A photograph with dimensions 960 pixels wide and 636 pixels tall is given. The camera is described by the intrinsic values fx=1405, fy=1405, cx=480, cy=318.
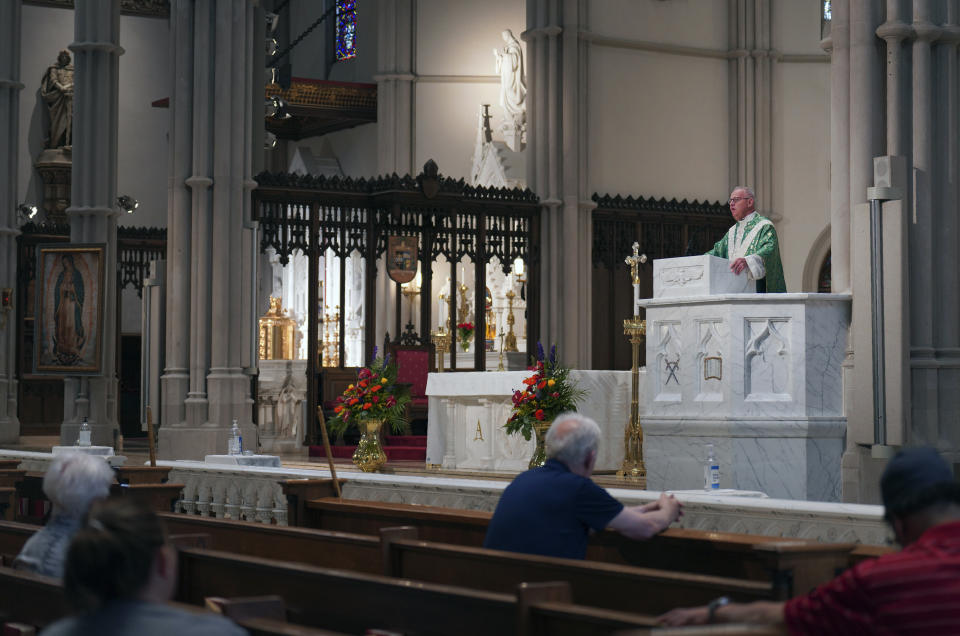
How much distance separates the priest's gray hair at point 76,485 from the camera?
447cm

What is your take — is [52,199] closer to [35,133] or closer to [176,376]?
[35,133]

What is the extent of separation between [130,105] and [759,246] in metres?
18.4

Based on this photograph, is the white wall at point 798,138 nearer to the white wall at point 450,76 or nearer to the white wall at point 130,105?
the white wall at point 450,76

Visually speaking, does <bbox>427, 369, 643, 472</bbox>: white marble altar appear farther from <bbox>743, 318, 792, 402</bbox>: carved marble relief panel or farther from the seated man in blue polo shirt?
the seated man in blue polo shirt

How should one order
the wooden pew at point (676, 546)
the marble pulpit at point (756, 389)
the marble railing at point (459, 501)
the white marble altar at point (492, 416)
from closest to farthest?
1. the wooden pew at point (676, 546)
2. the marble railing at point (459, 501)
3. the marble pulpit at point (756, 389)
4. the white marble altar at point (492, 416)

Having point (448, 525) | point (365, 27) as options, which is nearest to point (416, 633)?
point (448, 525)

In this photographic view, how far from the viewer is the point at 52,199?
77.6 feet

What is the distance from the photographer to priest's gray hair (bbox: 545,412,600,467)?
16.0 ft

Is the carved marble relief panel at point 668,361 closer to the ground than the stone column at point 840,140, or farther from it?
closer to the ground

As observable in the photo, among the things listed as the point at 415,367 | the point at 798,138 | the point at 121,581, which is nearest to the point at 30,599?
the point at 121,581

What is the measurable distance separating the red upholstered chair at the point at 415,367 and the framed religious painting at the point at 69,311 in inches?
126

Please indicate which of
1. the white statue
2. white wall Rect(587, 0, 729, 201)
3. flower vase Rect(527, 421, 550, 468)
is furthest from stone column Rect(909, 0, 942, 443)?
the white statue

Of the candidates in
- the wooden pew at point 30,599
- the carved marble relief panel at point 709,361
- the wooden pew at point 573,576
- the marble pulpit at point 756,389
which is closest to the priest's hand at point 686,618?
the wooden pew at point 573,576

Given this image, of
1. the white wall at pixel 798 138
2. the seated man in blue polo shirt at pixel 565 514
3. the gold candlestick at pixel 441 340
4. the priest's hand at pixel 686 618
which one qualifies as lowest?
the priest's hand at pixel 686 618
